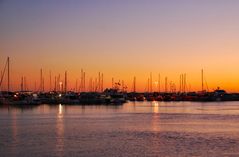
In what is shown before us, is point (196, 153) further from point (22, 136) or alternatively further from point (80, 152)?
point (22, 136)

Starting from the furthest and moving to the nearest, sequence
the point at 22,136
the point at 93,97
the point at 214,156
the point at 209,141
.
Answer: the point at 93,97 < the point at 22,136 < the point at 209,141 < the point at 214,156

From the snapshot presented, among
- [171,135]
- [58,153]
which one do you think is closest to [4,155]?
[58,153]

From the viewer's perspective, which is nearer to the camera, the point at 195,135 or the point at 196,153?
the point at 196,153

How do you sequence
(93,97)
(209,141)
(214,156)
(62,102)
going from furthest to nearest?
(93,97)
(62,102)
(209,141)
(214,156)

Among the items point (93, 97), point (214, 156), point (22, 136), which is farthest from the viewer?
point (93, 97)

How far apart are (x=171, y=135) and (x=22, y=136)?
1403 centimetres

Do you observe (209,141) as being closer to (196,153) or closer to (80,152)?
(196,153)

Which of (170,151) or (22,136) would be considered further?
(22,136)

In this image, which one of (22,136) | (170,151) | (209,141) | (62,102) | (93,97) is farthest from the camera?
(93,97)

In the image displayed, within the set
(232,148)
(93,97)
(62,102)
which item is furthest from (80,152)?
(93,97)

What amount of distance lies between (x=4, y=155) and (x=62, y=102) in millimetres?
117836

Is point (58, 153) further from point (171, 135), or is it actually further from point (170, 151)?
point (171, 135)

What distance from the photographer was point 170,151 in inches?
1227

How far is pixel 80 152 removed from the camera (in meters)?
30.4
